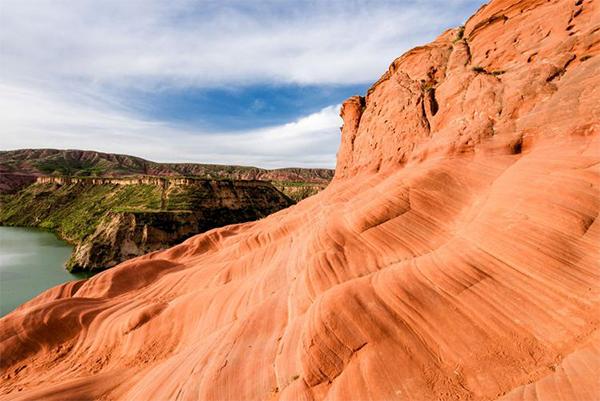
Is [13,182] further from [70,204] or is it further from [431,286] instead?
[431,286]

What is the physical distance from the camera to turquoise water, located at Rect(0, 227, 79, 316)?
4807cm

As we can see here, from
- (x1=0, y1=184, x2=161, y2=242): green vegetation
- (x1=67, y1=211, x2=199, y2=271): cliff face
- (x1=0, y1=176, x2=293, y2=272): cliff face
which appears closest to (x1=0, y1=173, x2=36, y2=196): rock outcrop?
(x1=0, y1=184, x2=161, y2=242): green vegetation

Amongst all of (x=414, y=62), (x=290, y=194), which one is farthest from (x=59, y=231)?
(x=414, y=62)

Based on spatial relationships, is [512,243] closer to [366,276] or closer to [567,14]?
[366,276]

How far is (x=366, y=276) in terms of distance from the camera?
12828 millimetres

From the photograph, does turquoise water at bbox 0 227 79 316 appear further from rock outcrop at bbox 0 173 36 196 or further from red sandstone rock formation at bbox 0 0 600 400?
rock outcrop at bbox 0 173 36 196

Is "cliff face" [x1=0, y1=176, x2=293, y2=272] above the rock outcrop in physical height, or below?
below

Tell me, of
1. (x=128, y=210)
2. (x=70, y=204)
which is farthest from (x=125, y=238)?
(x=70, y=204)

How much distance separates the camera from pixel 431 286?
11.1m

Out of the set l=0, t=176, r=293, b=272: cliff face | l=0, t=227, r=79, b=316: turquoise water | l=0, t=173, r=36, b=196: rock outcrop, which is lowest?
l=0, t=227, r=79, b=316: turquoise water

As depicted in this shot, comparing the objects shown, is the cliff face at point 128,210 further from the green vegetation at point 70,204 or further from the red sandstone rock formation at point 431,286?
the red sandstone rock formation at point 431,286

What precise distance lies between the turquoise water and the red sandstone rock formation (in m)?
35.5

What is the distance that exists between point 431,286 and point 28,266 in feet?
267

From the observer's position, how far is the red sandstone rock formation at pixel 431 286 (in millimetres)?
8992
